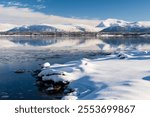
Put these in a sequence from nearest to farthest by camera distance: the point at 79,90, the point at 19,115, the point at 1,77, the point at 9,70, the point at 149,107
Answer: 1. the point at 19,115
2. the point at 149,107
3. the point at 79,90
4. the point at 1,77
5. the point at 9,70

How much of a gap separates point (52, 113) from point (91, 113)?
1.80 m

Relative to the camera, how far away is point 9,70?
137 ft

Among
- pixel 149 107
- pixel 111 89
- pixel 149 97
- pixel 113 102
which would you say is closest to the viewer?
pixel 149 107

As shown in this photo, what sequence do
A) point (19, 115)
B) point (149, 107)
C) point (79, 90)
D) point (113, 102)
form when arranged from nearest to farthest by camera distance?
1. point (19, 115)
2. point (149, 107)
3. point (113, 102)
4. point (79, 90)

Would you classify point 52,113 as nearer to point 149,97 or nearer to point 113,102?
point 113,102

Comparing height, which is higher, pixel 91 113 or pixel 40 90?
pixel 91 113

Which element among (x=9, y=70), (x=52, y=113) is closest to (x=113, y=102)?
(x=52, y=113)

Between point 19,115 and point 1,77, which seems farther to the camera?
point 1,77

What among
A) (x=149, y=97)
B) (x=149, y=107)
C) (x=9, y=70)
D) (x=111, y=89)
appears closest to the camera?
(x=149, y=107)

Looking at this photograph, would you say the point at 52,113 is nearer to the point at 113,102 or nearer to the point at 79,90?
the point at 113,102

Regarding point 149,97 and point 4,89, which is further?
point 4,89

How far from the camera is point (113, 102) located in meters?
17.3

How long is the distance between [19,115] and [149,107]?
251 inches

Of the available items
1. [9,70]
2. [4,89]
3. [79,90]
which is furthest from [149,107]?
[9,70]
